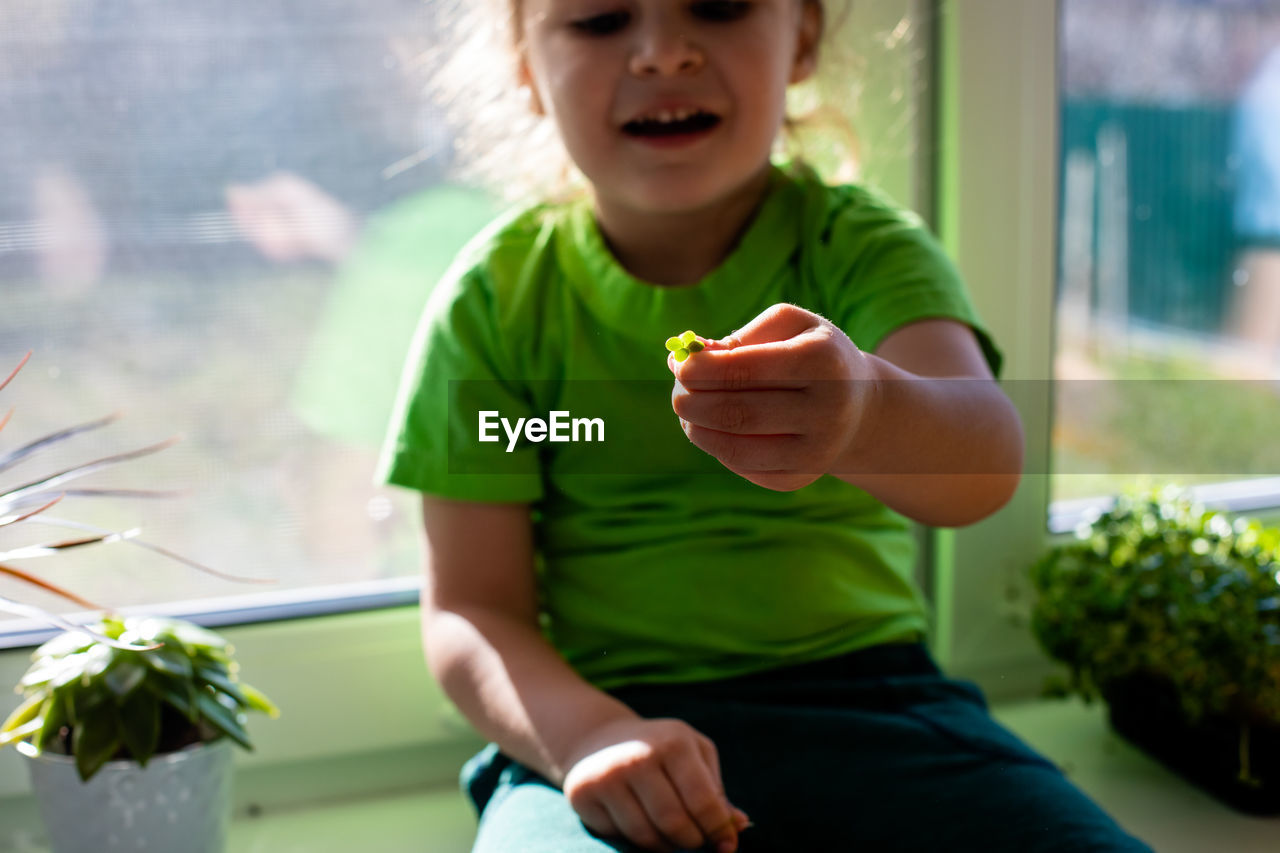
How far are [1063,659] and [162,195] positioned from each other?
74 centimetres

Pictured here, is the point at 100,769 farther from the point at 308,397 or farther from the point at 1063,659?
the point at 1063,659

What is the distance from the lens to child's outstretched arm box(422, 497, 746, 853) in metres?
0.56

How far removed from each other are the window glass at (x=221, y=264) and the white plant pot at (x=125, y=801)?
0.63 feet

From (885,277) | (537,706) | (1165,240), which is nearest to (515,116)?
(885,277)

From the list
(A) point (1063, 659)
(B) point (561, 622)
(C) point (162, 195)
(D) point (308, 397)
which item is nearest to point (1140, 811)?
(A) point (1063, 659)

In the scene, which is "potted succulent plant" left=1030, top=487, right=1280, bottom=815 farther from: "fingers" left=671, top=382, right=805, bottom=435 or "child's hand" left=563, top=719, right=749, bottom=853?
"fingers" left=671, top=382, right=805, bottom=435

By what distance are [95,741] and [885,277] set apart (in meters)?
0.52

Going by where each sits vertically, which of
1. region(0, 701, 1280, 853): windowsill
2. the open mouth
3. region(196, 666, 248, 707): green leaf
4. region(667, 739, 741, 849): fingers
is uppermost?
the open mouth

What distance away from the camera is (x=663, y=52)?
598 mm

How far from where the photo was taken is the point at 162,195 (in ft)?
2.52

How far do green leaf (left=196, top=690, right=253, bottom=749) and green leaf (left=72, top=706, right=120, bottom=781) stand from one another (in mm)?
46

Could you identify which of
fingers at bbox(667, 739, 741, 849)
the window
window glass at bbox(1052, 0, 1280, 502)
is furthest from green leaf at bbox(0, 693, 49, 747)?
window glass at bbox(1052, 0, 1280, 502)

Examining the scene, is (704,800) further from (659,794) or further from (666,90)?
(666,90)

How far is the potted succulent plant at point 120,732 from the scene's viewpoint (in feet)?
2.01
